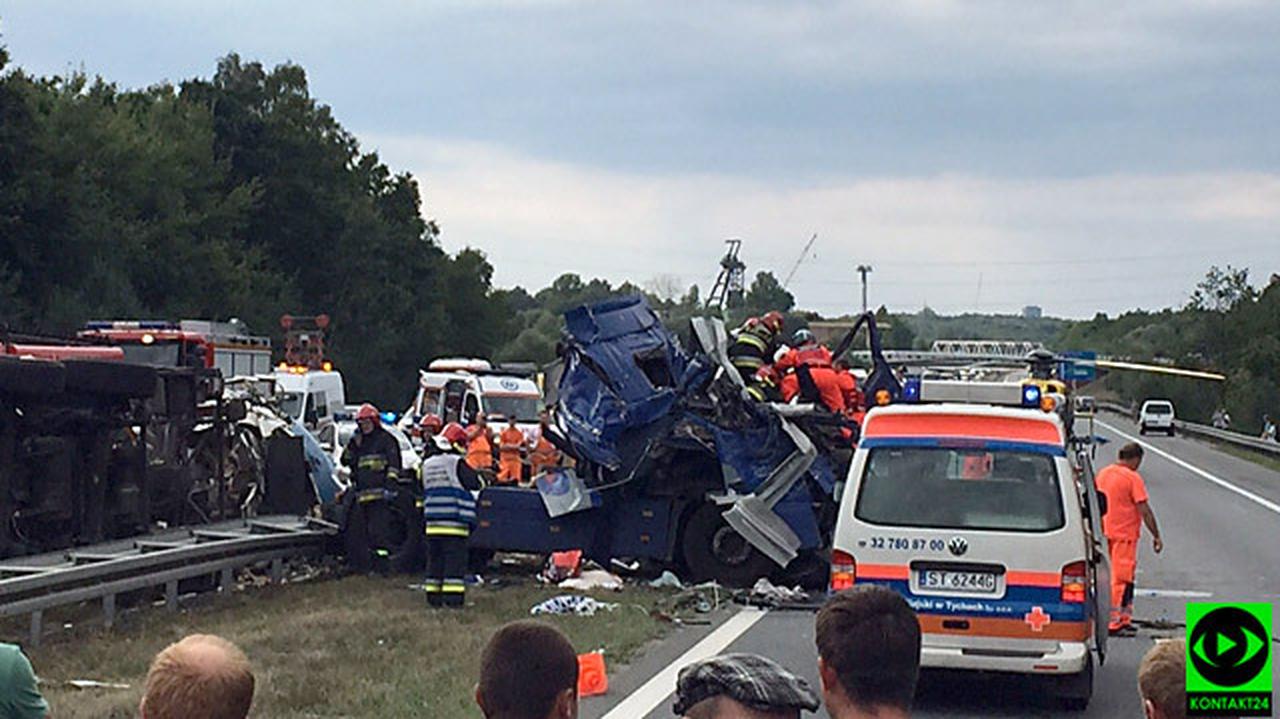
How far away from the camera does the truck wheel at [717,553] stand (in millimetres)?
18078

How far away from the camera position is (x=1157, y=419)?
7756 centimetres

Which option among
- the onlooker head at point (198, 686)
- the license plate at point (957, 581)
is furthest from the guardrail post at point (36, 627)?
the onlooker head at point (198, 686)

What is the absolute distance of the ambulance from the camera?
37.5 ft

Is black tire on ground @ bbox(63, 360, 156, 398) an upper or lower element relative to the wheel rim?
upper

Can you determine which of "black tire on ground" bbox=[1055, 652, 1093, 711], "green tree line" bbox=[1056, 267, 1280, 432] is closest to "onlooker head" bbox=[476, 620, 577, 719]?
"black tire on ground" bbox=[1055, 652, 1093, 711]

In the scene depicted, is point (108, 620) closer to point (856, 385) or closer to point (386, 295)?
point (856, 385)

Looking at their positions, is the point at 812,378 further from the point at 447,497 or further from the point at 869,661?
the point at 869,661

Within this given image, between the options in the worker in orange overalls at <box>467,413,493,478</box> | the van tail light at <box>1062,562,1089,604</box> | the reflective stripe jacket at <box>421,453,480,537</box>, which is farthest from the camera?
the worker in orange overalls at <box>467,413,493,478</box>

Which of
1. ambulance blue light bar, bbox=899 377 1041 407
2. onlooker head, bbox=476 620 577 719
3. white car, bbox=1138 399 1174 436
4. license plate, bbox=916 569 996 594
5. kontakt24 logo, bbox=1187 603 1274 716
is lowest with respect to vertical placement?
white car, bbox=1138 399 1174 436

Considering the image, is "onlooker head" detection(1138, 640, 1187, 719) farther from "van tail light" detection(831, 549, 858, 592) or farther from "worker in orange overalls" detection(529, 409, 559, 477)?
"worker in orange overalls" detection(529, 409, 559, 477)

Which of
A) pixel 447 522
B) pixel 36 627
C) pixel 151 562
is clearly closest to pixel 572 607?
pixel 447 522

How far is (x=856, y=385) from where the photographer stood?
63.6 ft

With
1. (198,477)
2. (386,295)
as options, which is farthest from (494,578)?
(386,295)

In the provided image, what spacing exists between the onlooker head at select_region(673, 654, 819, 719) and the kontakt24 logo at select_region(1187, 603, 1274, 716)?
884mm
